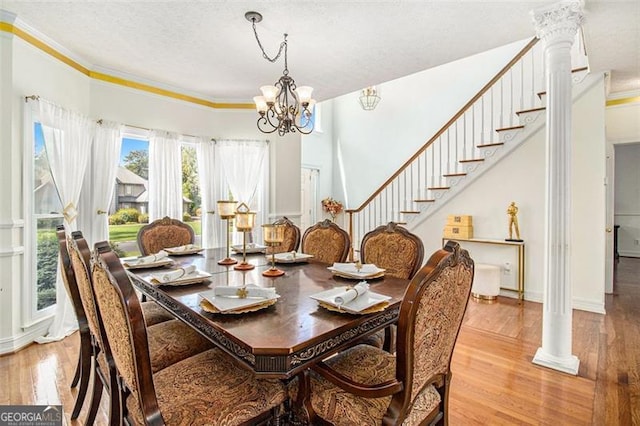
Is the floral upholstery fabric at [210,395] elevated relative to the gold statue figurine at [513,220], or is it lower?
lower

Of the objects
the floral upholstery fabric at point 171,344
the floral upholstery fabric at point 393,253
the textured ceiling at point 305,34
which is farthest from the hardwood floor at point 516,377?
the textured ceiling at point 305,34

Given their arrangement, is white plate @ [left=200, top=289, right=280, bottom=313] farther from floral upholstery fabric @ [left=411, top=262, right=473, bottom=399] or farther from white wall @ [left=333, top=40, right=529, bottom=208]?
white wall @ [left=333, top=40, right=529, bottom=208]

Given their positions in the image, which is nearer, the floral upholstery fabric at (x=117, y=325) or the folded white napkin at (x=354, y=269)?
the floral upholstery fabric at (x=117, y=325)

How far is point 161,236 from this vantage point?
9.87 ft

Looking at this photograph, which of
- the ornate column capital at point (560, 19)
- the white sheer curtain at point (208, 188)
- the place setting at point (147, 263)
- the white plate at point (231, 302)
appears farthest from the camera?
the white sheer curtain at point (208, 188)

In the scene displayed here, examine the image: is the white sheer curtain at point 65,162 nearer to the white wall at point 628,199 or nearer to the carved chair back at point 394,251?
the carved chair back at point 394,251

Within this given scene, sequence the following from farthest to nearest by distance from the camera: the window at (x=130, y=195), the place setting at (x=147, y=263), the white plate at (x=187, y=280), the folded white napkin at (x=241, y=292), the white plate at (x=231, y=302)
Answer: the window at (x=130, y=195) < the place setting at (x=147, y=263) < the white plate at (x=187, y=280) < the folded white napkin at (x=241, y=292) < the white plate at (x=231, y=302)

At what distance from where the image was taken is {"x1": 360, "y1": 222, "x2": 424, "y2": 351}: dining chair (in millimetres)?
2180

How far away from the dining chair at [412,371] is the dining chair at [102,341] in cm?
69

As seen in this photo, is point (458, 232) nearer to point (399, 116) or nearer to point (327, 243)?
point (327, 243)

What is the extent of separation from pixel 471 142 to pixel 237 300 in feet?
15.7

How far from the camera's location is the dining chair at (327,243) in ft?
8.81

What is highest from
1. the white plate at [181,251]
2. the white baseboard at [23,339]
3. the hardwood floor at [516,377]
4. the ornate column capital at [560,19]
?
the ornate column capital at [560,19]

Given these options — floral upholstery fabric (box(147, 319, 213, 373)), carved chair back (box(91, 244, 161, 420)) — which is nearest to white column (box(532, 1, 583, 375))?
floral upholstery fabric (box(147, 319, 213, 373))
